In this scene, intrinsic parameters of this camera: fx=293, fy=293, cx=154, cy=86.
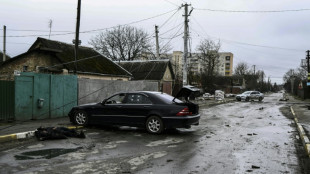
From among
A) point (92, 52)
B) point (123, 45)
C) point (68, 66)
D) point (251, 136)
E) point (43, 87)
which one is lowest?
point (251, 136)

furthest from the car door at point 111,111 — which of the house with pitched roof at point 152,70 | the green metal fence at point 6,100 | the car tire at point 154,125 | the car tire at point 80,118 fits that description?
the house with pitched roof at point 152,70

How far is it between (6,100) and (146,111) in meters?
6.09

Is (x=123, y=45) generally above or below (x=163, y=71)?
above

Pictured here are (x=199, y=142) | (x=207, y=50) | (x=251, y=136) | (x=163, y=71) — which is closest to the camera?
(x=199, y=142)

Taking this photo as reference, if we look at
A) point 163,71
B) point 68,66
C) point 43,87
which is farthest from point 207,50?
point 43,87

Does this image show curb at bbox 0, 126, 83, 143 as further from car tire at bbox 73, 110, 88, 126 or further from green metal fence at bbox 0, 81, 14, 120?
green metal fence at bbox 0, 81, 14, 120

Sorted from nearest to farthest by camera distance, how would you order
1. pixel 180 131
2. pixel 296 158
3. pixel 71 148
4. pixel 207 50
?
pixel 296 158
pixel 71 148
pixel 180 131
pixel 207 50

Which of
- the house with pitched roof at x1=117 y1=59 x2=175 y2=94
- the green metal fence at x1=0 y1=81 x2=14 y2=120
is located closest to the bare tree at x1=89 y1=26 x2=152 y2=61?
the house with pitched roof at x1=117 y1=59 x2=175 y2=94

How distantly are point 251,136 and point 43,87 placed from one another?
930 centimetres

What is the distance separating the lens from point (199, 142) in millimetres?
8672

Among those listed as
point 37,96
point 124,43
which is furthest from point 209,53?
point 37,96

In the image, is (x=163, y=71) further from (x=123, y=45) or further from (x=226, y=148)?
(x=226, y=148)

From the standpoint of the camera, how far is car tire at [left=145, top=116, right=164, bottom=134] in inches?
389

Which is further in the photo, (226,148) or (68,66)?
(68,66)
